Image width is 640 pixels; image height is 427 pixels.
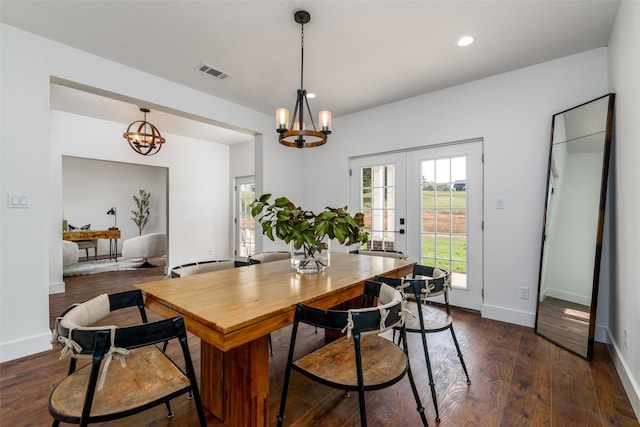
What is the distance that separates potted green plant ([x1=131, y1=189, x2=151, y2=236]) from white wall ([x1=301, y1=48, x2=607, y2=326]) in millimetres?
A: 8035

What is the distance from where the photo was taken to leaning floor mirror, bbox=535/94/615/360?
7.91ft

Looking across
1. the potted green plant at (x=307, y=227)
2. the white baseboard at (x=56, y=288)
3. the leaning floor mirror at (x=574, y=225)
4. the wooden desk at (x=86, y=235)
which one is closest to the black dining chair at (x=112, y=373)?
the potted green plant at (x=307, y=227)

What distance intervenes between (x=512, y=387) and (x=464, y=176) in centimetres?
228

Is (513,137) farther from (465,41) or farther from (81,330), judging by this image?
(81,330)

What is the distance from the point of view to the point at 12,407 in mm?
1771

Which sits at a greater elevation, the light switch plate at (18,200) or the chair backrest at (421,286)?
the light switch plate at (18,200)

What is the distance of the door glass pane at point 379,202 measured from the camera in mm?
4152

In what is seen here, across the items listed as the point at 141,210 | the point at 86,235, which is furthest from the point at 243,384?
the point at 141,210

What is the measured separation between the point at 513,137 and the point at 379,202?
176 cm

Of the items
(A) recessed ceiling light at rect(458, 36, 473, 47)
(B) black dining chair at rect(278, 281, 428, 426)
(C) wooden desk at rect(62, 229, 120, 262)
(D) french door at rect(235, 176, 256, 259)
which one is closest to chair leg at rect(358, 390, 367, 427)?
(B) black dining chair at rect(278, 281, 428, 426)

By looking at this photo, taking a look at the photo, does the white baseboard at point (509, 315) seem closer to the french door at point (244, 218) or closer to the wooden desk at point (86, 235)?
the french door at point (244, 218)

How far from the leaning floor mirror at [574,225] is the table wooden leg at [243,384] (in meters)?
2.52

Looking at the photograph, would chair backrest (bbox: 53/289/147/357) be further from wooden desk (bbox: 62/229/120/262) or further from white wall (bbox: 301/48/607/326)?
wooden desk (bbox: 62/229/120/262)

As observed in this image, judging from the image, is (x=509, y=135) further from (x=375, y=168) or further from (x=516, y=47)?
(x=375, y=168)
